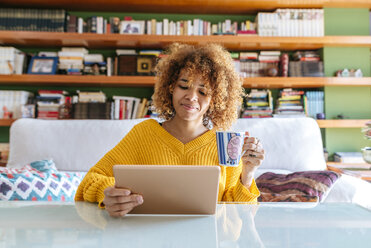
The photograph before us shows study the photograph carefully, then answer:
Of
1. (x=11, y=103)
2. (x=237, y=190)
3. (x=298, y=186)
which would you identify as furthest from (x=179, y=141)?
(x=11, y=103)

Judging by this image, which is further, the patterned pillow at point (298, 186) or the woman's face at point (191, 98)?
the patterned pillow at point (298, 186)

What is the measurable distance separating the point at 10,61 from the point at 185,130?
99.7 inches

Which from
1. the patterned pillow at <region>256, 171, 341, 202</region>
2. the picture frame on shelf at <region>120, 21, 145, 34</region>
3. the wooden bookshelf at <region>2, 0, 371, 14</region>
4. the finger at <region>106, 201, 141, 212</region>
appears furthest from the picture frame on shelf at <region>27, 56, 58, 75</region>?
the finger at <region>106, 201, 141, 212</region>

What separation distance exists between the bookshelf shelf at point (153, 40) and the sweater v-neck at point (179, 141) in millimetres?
1899

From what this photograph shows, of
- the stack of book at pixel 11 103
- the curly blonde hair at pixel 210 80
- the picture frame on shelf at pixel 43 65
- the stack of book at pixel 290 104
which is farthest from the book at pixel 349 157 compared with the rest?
the stack of book at pixel 11 103

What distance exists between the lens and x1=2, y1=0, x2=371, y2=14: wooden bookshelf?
10.1 feet

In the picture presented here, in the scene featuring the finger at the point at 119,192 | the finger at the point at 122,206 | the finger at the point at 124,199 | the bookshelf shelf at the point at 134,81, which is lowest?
the finger at the point at 122,206

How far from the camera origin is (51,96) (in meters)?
3.03

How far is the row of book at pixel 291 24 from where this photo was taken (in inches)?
121

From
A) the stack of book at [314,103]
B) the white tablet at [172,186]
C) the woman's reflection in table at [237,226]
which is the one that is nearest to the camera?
the woman's reflection in table at [237,226]

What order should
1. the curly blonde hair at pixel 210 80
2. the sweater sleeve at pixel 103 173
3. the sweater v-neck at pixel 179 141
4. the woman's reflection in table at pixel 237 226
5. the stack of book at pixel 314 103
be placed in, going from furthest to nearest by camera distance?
the stack of book at pixel 314 103, the curly blonde hair at pixel 210 80, the sweater v-neck at pixel 179 141, the sweater sleeve at pixel 103 173, the woman's reflection in table at pixel 237 226

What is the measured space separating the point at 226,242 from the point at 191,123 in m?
0.80

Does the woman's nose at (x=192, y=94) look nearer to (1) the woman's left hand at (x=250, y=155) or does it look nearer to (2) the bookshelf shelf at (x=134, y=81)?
(1) the woman's left hand at (x=250, y=155)

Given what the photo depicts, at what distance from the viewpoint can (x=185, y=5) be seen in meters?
3.10
